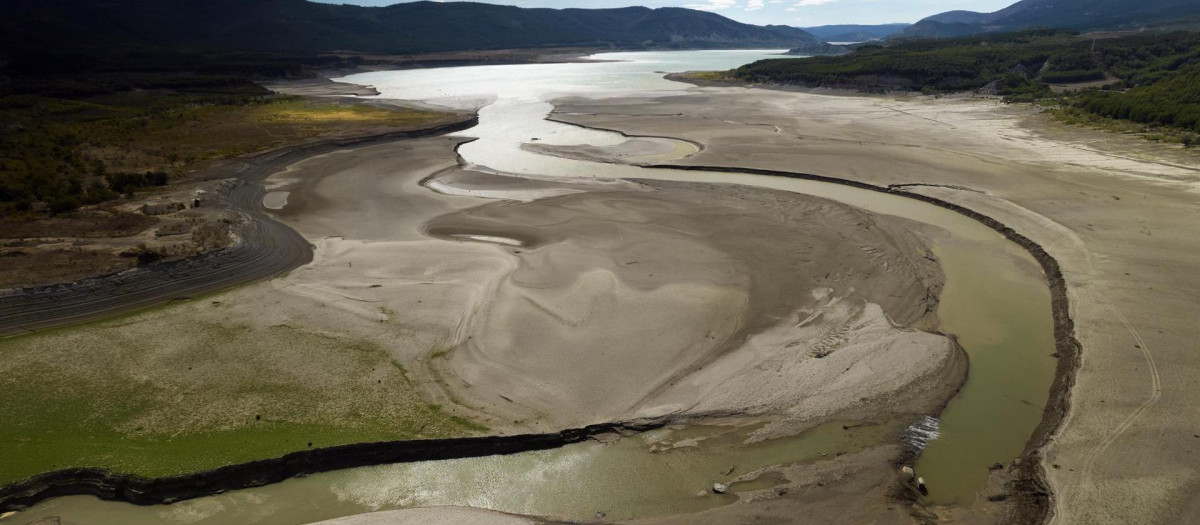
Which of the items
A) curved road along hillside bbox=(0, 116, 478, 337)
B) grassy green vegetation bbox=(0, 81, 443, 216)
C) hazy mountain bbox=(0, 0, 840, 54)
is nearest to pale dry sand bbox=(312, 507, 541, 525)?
curved road along hillside bbox=(0, 116, 478, 337)

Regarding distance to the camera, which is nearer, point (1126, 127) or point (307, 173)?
point (307, 173)

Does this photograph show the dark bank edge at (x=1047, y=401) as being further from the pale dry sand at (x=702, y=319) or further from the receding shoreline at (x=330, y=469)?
the pale dry sand at (x=702, y=319)

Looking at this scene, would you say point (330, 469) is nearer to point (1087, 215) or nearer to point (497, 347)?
point (497, 347)

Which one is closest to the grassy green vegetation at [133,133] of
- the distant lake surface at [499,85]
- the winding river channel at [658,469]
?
the distant lake surface at [499,85]

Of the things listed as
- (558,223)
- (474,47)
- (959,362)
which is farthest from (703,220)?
(474,47)

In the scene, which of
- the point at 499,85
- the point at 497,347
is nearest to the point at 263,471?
the point at 497,347

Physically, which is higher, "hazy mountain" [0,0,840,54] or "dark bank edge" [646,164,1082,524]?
"hazy mountain" [0,0,840,54]

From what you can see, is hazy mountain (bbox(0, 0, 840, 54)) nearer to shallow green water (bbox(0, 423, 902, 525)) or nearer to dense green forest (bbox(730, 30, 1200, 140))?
shallow green water (bbox(0, 423, 902, 525))

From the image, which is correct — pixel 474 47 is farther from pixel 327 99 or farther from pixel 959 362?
pixel 959 362
